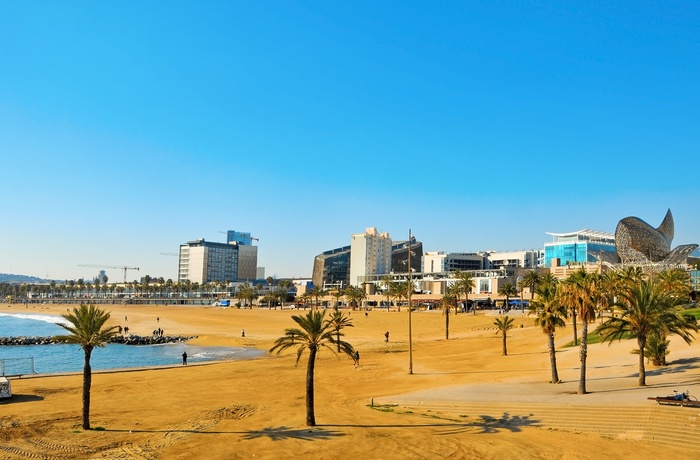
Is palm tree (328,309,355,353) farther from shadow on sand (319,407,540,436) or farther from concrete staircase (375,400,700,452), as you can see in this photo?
concrete staircase (375,400,700,452)

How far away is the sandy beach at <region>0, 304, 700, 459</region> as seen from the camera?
2259cm

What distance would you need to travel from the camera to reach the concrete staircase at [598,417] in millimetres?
24047

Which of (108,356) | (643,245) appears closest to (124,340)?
(108,356)

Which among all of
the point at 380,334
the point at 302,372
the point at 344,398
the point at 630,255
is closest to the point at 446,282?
the point at 630,255

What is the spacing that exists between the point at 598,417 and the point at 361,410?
12478 millimetres

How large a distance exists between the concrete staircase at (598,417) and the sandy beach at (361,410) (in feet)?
0.34

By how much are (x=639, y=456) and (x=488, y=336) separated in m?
53.2

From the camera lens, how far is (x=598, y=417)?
88.0ft

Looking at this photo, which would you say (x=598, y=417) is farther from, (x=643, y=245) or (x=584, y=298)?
(x=643, y=245)

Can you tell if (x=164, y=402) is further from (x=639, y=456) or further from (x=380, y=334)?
(x=380, y=334)

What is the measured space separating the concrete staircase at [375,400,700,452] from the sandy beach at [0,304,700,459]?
10 centimetres

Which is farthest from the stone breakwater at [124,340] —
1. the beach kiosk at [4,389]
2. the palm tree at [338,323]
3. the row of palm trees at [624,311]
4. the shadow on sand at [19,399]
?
the row of palm trees at [624,311]

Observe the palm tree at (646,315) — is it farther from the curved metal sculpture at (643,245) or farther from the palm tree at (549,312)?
the curved metal sculpture at (643,245)

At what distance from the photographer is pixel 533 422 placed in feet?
88.5
